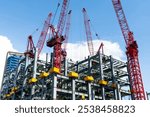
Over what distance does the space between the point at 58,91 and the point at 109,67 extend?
26.4 m

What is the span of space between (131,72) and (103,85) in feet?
43.9

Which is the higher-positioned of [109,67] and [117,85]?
[109,67]

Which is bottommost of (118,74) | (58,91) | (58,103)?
(58,103)

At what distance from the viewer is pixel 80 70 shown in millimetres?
79875

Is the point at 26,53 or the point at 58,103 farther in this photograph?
the point at 26,53

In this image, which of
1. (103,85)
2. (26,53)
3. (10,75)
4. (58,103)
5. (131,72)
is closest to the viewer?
(58,103)

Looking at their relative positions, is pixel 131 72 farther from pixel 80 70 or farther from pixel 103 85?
pixel 80 70

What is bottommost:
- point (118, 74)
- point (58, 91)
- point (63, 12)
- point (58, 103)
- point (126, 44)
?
point (58, 103)

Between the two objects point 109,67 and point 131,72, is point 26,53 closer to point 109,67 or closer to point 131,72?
point 109,67

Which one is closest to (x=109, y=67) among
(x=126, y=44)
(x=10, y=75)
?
(x=126, y=44)

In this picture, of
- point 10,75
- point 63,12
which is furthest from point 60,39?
point 10,75

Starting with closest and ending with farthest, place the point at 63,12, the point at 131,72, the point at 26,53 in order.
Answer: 1. the point at 131,72
2. the point at 63,12
3. the point at 26,53

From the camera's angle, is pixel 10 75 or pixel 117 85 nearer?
pixel 117 85

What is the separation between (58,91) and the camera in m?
57.0
